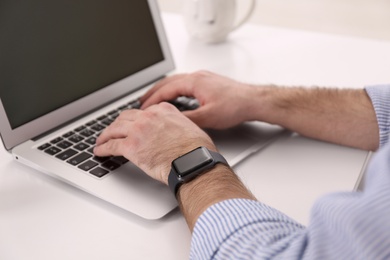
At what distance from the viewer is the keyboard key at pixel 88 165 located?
0.83 m

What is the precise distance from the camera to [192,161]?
76cm

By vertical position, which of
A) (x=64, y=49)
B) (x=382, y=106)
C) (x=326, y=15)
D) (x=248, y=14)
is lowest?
(x=326, y=15)

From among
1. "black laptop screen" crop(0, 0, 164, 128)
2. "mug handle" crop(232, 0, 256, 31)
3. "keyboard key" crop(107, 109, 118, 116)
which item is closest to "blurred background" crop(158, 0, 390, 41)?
"mug handle" crop(232, 0, 256, 31)

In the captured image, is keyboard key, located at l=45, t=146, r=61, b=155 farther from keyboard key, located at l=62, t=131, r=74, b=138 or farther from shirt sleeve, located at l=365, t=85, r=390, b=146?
shirt sleeve, located at l=365, t=85, r=390, b=146

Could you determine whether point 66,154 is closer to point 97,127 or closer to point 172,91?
point 97,127

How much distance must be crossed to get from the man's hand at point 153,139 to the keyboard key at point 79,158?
0.06 feet

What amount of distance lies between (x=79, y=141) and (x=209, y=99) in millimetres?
231

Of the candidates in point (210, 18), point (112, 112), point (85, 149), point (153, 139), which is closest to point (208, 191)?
point (153, 139)

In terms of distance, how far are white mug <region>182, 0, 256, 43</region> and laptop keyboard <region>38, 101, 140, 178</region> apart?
0.45 meters

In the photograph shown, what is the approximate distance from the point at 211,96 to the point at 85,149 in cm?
23

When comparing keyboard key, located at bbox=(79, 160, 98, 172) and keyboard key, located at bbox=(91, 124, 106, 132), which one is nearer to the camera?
keyboard key, located at bbox=(79, 160, 98, 172)

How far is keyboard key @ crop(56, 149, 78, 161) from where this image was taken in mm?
856

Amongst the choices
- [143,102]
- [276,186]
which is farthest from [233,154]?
[143,102]

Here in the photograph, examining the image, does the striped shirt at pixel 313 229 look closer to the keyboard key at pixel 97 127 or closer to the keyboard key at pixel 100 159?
the keyboard key at pixel 100 159
